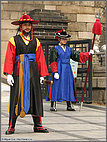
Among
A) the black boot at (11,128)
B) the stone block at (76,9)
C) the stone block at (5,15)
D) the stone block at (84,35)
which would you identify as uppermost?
the stone block at (76,9)

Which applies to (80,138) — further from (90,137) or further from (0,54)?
(0,54)

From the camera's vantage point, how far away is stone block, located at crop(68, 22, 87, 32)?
778 inches

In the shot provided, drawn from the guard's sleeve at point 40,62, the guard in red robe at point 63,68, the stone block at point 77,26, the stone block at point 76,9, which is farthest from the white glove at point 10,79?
the stone block at point 77,26

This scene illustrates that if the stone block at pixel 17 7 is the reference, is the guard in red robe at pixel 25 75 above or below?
below

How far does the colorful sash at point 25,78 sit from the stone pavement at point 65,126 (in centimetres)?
46

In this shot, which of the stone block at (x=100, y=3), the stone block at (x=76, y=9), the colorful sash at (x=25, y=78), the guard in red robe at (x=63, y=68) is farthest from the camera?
the stone block at (x=100, y=3)

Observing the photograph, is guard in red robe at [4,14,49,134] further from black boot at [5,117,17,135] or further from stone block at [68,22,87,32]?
stone block at [68,22,87,32]

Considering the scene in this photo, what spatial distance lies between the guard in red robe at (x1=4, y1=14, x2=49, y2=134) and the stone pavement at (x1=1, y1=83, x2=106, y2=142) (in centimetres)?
32

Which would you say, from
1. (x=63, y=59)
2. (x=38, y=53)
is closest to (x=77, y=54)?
(x=63, y=59)

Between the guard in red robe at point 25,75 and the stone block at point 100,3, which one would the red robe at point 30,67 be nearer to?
the guard in red robe at point 25,75

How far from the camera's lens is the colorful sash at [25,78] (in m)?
7.69

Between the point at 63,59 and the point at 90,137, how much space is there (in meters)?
4.63

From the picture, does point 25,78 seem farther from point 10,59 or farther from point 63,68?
point 63,68

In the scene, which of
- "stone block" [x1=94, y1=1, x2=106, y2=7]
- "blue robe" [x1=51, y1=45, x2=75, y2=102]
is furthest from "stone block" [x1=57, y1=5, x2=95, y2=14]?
"blue robe" [x1=51, y1=45, x2=75, y2=102]
